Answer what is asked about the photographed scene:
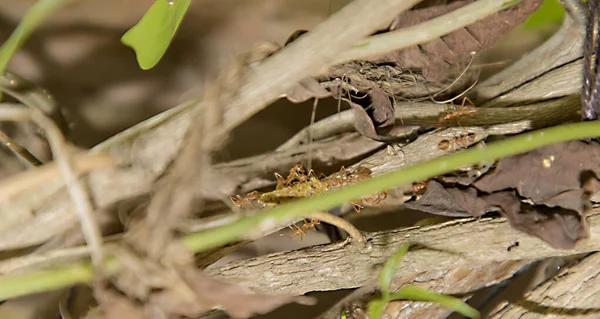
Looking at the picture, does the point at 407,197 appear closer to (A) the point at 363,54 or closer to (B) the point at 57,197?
(A) the point at 363,54

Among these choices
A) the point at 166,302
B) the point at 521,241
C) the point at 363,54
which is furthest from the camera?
the point at 521,241

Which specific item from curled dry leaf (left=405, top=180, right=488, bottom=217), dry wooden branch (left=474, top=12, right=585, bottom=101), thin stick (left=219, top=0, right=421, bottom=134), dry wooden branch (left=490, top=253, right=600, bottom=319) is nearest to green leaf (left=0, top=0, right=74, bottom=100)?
thin stick (left=219, top=0, right=421, bottom=134)

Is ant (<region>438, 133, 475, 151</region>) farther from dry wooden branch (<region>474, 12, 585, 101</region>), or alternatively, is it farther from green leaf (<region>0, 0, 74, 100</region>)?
green leaf (<region>0, 0, 74, 100</region>)

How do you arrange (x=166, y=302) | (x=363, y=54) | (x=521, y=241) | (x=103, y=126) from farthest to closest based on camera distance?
(x=103, y=126) < (x=521, y=241) < (x=363, y=54) < (x=166, y=302)

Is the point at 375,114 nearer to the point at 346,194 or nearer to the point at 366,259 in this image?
→ the point at 366,259

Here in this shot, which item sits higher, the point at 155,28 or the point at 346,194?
the point at 155,28

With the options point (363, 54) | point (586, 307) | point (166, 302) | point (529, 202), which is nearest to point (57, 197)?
point (166, 302)

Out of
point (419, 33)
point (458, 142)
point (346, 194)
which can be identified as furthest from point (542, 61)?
point (346, 194)

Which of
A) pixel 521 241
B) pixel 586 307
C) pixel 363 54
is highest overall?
pixel 363 54
